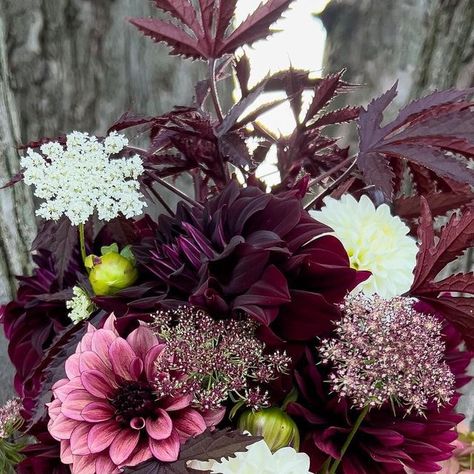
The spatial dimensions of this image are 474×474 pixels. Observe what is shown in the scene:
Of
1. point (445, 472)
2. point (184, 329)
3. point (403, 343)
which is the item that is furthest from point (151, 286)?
point (445, 472)

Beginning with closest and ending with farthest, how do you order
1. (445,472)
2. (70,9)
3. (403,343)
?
(403,343), (445,472), (70,9)

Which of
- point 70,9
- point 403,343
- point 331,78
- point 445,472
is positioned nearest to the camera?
point 403,343

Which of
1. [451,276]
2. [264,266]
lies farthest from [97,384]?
[451,276]

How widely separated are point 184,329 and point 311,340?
8 centimetres

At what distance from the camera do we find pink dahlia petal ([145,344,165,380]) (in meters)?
0.36

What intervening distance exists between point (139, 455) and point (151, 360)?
53mm

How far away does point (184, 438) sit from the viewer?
354 mm

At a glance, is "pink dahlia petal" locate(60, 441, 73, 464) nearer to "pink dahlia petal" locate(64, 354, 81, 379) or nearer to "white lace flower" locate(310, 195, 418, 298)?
"pink dahlia petal" locate(64, 354, 81, 379)

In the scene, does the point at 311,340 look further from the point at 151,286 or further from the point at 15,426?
the point at 15,426

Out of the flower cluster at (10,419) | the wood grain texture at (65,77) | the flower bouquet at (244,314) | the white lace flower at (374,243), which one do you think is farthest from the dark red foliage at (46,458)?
the wood grain texture at (65,77)

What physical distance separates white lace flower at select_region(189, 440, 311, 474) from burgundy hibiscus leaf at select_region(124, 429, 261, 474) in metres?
0.02

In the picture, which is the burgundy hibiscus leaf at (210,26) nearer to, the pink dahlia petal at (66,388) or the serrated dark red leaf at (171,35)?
the serrated dark red leaf at (171,35)

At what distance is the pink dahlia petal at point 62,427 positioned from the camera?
1.17 feet

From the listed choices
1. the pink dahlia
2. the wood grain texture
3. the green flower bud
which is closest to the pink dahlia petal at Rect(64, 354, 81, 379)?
the pink dahlia
